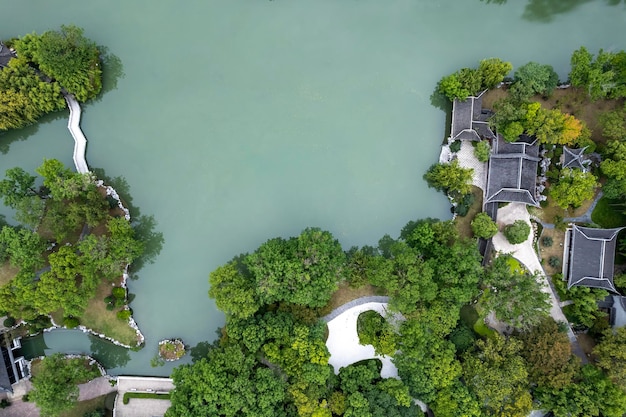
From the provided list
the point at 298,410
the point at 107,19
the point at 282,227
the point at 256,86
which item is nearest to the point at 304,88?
the point at 256,86

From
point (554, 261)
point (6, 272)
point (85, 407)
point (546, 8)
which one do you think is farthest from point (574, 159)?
point (6, 272)

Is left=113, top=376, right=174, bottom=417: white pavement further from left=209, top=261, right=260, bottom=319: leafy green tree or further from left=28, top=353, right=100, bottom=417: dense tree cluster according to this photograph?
left=209, top=261, right=260, bottom=319: leafy green tree

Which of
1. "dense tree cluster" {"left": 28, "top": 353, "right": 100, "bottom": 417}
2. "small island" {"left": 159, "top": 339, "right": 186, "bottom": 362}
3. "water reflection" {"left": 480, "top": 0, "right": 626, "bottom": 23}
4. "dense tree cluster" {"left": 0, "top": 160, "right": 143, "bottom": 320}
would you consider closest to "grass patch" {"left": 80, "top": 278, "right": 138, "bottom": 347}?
"dense tree cluster" {"left": 0, "top": 160, "right": 143, "bottom": 320}

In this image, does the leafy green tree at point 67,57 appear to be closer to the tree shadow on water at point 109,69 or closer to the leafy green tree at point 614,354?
the tree shadow on water at point 109,69

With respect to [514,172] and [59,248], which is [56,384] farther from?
[514,172]

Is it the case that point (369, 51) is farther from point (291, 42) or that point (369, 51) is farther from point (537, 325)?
point (537, 325)

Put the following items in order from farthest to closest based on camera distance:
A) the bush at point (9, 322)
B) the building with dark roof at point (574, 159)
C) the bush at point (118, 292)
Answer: the bush at point (118, 292)
the building with dark roof at point (574, 159)
the bush at point (9, 322)

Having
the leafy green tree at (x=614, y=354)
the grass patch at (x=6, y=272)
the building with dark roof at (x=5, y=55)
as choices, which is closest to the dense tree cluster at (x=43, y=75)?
the building with dark roof at (x=5, y=55)
